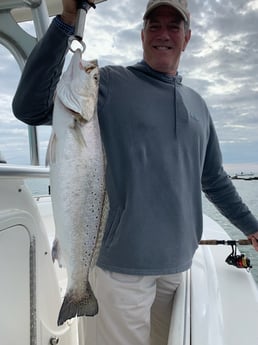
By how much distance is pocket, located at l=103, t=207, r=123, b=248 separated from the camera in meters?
1.61

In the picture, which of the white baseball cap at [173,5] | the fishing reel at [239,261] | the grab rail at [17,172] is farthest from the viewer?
the fishing reel at [239,261]

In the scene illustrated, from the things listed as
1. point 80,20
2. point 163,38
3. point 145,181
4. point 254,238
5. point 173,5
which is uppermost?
point 173,5

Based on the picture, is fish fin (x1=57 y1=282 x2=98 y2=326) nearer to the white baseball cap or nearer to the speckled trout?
the speckled trout

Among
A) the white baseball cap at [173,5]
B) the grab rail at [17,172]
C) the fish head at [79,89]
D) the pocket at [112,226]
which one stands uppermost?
the white baseball cap at [173,5]

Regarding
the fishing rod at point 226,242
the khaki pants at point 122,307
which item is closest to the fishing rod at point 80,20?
the khaki pants at point 122,307

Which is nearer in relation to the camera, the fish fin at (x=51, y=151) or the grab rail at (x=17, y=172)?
the fish fin at (x=51, y=151)

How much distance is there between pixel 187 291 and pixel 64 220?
99 centimetres

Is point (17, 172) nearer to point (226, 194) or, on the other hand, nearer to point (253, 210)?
point (226, 194)

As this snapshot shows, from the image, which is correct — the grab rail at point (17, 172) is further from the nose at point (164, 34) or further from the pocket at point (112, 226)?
the nose at point (164, 34)

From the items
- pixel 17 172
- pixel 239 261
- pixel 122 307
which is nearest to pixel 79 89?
pixel 17 172

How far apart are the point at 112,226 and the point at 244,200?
1264 mm

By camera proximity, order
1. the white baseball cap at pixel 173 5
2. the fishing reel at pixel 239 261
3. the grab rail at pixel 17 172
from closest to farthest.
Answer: the grab rail at pixel 17 172 < the white baseball cap at pixel 173 5 < the fishing reel at pixel 239 261

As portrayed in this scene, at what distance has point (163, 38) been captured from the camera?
71.0 inches

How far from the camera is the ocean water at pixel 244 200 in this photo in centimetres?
268
